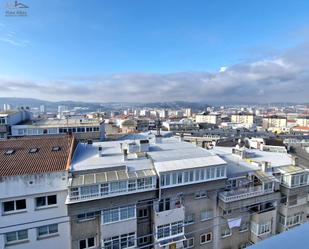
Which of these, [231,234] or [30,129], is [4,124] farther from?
[231,234]

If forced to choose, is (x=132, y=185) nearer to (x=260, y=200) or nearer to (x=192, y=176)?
(x=192, y=176)

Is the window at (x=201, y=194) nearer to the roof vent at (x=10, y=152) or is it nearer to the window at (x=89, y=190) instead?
the window at (x=89, y=190)

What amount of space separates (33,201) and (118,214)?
14.4 ft

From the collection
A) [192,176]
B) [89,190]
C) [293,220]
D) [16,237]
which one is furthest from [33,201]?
[293,220]

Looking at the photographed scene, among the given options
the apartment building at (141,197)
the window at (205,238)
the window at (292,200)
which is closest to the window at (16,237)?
the apartment building at (141,197)

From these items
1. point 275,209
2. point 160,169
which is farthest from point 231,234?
point 160,169

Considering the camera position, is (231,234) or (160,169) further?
(231,234)

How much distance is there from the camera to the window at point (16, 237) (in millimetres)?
10461

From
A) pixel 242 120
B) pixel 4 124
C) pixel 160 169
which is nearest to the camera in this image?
pixel 160 169

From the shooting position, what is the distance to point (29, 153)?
12438 millimetres

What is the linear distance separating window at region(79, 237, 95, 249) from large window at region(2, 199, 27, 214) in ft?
11.4

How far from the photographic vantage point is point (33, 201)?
10.7 m

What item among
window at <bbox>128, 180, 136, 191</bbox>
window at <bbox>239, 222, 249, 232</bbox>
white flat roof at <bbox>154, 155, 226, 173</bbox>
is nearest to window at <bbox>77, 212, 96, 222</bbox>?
window at <bbox>128, 180, 136, 191</bbox>

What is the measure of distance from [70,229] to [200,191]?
25.5 ft
